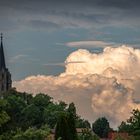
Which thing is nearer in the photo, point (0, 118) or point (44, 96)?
point (0, 118)

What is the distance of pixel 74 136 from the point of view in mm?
67125

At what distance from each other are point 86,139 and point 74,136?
3.12 metres

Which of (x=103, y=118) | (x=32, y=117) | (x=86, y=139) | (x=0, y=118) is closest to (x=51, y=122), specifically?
(x=32, y=117)

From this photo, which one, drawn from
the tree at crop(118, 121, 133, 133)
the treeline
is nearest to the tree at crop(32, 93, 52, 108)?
the treeline

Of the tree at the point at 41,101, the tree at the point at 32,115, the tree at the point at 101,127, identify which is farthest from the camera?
the tree at the point at 41,101

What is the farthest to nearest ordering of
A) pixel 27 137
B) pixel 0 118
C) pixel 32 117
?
pixel 32 117, pixel 27 137, pixel 0 118

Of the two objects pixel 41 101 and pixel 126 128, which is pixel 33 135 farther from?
pixel 41 101

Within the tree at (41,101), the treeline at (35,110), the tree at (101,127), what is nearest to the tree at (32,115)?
the treeline at (35,110)

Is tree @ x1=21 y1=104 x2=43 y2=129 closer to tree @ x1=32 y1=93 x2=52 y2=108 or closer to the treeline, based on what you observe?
the treeline

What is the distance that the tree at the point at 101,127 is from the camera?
176250mm

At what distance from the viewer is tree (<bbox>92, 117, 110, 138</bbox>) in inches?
6939

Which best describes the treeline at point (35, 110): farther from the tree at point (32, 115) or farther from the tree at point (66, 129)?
the tree at point (66, 129)

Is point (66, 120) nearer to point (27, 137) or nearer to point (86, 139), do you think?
point (86, 139)

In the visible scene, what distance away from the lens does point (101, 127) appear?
17912 cm
